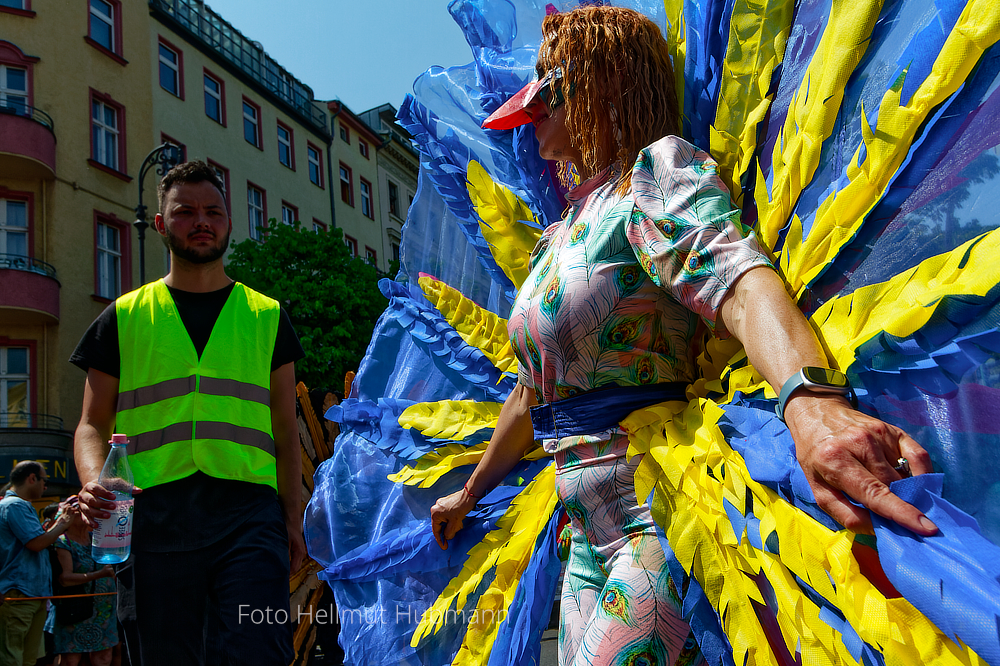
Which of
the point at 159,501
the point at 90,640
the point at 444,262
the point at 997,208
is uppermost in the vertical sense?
the point at 444,262

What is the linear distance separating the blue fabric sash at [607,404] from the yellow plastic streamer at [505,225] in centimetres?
85

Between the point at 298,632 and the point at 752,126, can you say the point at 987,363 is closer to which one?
the point at 752,126

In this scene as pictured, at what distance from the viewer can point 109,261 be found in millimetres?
18250

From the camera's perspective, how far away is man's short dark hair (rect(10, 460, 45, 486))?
219 inches

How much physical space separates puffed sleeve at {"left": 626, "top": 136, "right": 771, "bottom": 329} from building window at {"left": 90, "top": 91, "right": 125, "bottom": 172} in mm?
→ 18973

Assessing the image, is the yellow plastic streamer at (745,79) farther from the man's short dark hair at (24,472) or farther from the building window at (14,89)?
the building window at (14,89)

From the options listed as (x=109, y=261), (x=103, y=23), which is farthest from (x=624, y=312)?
(x=103, y=23)

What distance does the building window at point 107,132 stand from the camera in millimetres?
18062

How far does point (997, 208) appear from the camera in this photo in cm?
114

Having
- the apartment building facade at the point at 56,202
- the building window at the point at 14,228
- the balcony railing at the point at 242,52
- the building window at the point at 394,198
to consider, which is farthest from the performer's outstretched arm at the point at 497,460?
the building window at the point at 394,198

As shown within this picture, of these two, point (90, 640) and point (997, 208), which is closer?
point (997, 208)

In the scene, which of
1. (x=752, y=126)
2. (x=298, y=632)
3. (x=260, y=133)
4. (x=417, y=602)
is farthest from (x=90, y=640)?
(x=260, y=133)

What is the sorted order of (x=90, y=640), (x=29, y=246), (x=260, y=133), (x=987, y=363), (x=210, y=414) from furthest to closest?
(x=260, y=133) < (x=29, y=246) < (x=90, y=640) < (x=210, y=414) < (x=987, y=363)

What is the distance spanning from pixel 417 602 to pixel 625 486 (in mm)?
1010
